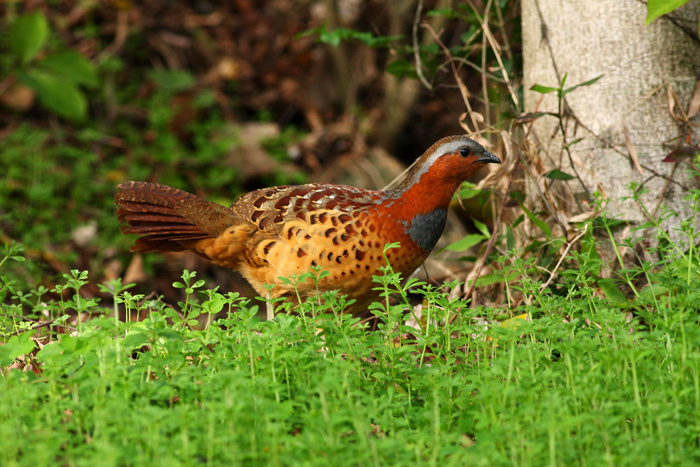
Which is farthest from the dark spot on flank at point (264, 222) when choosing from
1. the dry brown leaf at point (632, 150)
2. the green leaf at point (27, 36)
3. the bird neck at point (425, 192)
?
the green leaf at point (27, 36)

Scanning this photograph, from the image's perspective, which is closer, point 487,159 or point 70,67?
point 487,159

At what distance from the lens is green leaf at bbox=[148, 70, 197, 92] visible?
8.24 m

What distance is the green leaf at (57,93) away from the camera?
23.5 feet

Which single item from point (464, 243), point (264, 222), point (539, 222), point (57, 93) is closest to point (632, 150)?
point (539, 222)

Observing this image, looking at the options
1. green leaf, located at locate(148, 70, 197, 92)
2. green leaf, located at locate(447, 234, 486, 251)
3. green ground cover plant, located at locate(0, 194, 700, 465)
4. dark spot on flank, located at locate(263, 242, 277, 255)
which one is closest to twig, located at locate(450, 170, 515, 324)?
green leaf, located at locate(447, 234, 486, 251)

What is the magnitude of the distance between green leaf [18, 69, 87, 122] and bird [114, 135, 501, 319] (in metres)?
3.48

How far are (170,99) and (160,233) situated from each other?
14.3ft

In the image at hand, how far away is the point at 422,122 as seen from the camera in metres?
8.12

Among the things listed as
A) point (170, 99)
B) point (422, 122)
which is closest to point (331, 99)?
point (422, 122)

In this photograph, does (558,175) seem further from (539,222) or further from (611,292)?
(611,292)

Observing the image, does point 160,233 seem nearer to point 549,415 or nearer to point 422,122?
point 549,415

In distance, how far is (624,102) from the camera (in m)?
4.20

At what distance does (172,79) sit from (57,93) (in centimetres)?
139

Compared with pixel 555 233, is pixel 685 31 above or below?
above
